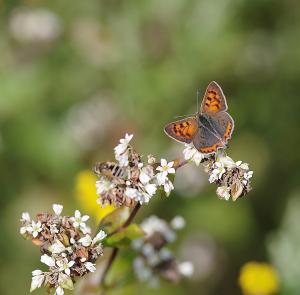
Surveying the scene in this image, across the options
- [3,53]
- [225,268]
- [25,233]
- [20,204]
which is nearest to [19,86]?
[3,53]

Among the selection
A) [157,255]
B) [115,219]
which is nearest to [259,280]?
[157,255]

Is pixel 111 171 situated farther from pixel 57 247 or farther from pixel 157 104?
pixel 157 104

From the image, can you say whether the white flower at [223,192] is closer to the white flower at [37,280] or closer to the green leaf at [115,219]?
the green leaf at [115,219]

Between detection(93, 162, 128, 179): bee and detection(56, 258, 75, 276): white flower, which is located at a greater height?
detection(93, 162, 128, 179): bee

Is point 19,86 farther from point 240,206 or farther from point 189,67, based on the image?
point 240,206

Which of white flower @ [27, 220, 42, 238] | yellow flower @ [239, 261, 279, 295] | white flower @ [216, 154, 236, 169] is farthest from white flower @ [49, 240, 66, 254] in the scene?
yellow flower @ [239, 261, 279, 295]

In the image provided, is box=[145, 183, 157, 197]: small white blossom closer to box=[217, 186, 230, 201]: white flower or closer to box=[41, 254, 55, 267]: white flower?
box=[217, 186, 230, 201]: white flower
